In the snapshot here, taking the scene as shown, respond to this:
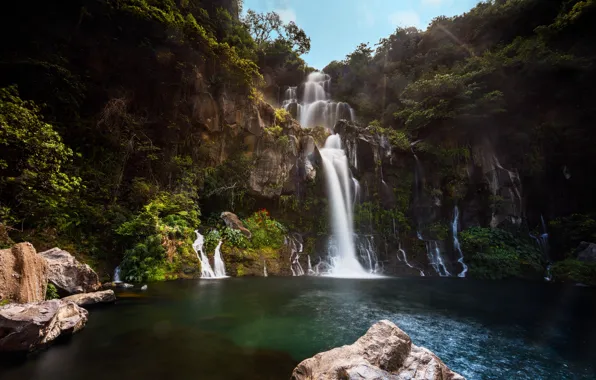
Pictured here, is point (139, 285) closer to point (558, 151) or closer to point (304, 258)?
point (304, 258)

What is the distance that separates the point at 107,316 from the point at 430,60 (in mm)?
27835

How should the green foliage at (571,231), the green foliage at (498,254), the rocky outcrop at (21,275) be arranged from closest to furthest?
the rocky outcrop at (21,275) < the green foliage at (498,254) < the green foliage at (571,231)

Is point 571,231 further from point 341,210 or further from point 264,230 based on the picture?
point 264,230

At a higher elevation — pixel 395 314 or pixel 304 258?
pixel 304 258

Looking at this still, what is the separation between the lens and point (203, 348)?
4.87 m

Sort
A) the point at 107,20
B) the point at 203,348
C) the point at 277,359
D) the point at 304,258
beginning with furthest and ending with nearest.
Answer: the point at 304,258 < the point at 107,20 < the point at 203,348 < the point at 277,359

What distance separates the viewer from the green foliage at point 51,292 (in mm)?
6492

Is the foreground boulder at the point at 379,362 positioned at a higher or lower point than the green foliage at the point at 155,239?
lower

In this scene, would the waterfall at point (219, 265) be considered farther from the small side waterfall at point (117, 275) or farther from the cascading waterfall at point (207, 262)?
the small side waterfall at point (117, 275)

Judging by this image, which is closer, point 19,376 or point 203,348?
point 19,376

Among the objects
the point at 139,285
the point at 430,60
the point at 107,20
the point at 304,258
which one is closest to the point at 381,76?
the point at 430,60

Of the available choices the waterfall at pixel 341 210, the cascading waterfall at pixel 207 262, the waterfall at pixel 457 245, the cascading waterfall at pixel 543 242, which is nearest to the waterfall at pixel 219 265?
the cascading waterfall at pixel 207 262

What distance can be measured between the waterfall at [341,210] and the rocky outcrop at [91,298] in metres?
10.3

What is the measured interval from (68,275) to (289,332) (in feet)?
20.0
